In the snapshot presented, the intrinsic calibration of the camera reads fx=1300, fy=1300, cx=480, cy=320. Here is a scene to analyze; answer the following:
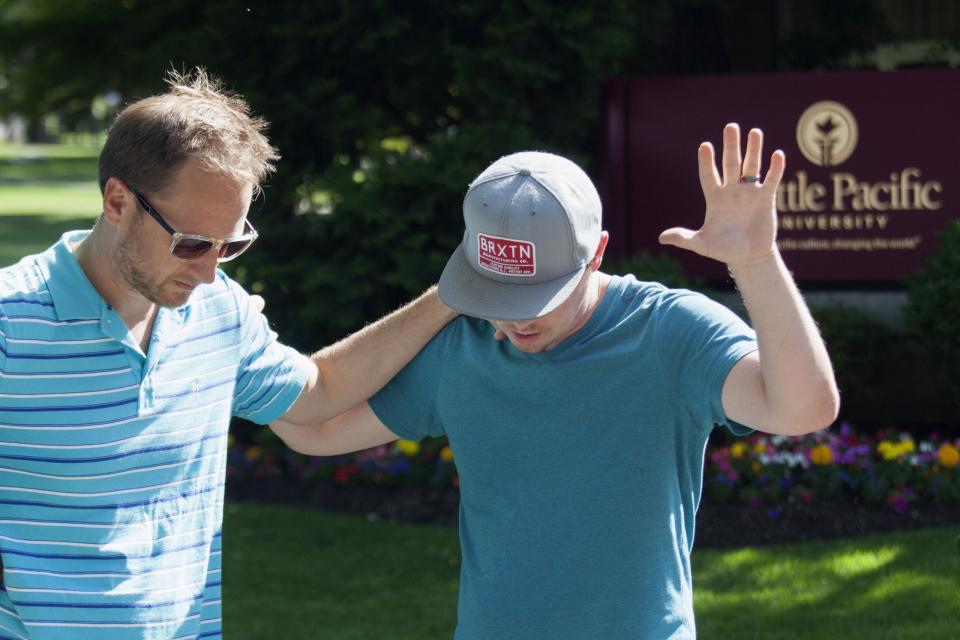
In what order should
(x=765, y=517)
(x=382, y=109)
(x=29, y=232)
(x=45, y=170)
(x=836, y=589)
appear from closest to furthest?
(x=836, y=589), (x=765, y=517), (x=382, y=109), (x=29, y=232), (x=45, y=170)

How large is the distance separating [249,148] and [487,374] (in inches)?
28.8

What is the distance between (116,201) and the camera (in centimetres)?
281

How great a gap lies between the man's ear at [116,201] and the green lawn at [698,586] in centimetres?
303

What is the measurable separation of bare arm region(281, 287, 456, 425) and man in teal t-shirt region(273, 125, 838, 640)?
0.76ft

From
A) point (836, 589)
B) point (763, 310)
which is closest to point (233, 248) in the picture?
point (763, 310)

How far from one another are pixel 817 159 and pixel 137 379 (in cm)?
618

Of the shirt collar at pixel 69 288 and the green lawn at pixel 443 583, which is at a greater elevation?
the shirt collar at pixel 69 288

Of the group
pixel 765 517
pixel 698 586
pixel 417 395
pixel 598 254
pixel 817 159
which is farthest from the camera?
pixel 817 159

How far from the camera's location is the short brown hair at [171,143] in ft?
9.09

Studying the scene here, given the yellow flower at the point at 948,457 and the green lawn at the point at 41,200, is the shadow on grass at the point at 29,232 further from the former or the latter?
the yellow flower at the point at 948,457

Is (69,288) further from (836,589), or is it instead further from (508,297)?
(836,589)

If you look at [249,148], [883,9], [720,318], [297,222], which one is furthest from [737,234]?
[883,9]

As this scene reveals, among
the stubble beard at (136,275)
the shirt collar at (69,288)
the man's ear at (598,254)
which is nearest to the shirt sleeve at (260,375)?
the stubble beard at (136,275)

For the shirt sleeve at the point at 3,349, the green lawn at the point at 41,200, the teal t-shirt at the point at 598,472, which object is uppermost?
the green lawn at the point at 41,200
